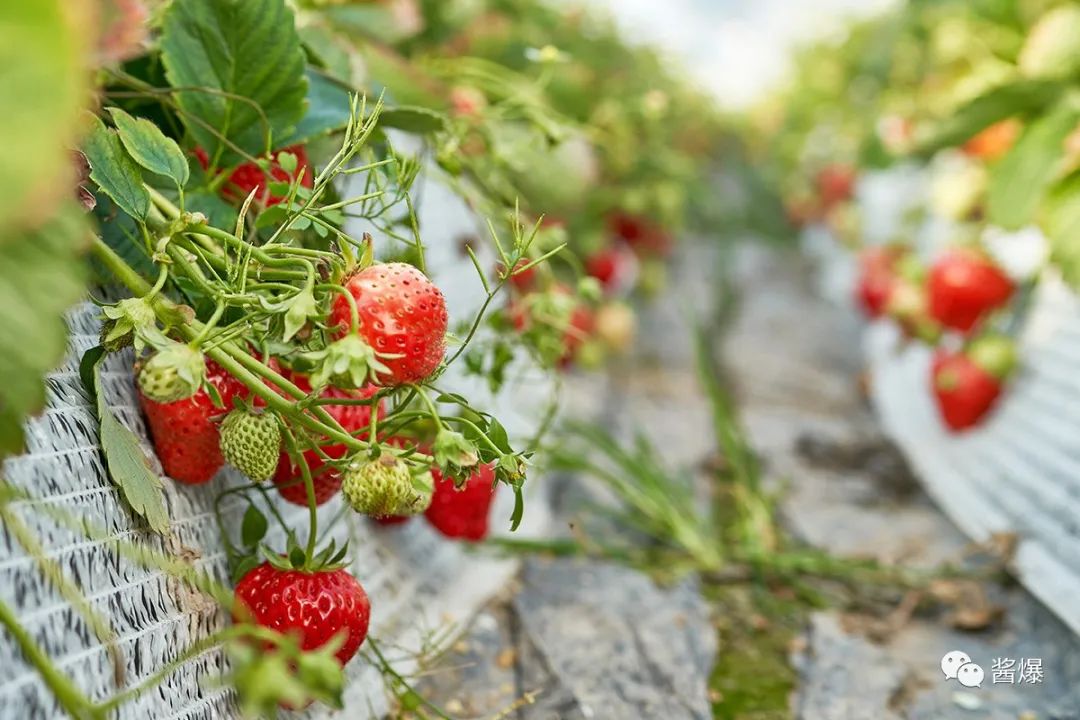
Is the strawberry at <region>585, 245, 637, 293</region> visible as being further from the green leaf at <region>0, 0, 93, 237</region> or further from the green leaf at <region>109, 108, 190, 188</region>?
the green leaf at <region>0, 0, 93, 237</region>

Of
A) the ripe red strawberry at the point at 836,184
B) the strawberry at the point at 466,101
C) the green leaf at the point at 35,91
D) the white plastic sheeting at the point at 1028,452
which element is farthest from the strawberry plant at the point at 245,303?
the ripe red strawberry at the point at 836,184

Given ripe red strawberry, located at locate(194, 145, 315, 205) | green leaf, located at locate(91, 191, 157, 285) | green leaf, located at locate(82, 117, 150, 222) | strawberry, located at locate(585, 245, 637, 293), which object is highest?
strawberry, located at locate(585, 245, 637, 293)

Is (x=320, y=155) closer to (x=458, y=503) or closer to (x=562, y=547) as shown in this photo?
(x=458, y=503)

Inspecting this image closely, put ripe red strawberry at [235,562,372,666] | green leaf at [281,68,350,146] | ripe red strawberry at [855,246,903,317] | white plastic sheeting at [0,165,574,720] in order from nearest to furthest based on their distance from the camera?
white plastic sheeting at [0,165,574,720] < ripe red strawberry at [235,562,372,666] < green leaf at [281,68,350,146] < ripe red strawberry at [855,246,903,317]

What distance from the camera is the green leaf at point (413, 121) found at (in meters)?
0.76

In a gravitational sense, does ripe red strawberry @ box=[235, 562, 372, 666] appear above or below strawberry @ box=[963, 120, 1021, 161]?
below

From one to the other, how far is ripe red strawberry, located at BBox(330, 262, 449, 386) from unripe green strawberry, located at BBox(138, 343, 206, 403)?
0.07 metres

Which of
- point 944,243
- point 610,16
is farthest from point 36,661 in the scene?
point 610,16

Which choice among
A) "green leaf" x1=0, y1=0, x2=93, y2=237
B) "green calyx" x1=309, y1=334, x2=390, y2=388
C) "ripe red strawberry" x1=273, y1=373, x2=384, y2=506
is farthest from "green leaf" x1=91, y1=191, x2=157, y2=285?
"green leaf" x1=0, y1=0, x2=93, y2=237

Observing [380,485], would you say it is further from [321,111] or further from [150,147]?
[321,111]

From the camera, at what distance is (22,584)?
18.5 inches

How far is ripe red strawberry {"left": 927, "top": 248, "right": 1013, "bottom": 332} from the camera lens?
1.36m

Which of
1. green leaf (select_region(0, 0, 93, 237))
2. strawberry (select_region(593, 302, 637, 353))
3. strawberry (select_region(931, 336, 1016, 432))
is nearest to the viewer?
green leaf (select_region(0, 0, 93, 237))

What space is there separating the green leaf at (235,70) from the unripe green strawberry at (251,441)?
19 cm
